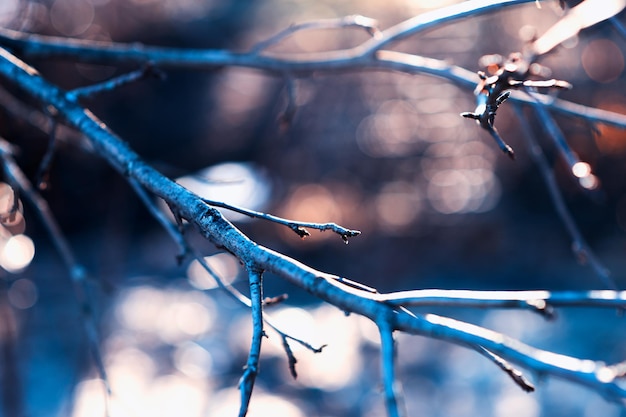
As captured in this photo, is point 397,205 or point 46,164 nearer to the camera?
point 46,164

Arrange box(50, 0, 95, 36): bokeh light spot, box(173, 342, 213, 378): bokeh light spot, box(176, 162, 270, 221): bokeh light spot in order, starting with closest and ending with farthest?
1. box(173, 342, 213, 378): bokeh light spot
2. box(176, 162, 270, 221): bokeh light spot
3. box(50, 0, 95, 36): bokeh light spot

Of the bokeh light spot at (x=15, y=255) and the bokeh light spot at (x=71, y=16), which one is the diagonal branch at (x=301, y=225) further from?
the bokeh light spot at (x=71, y=16)

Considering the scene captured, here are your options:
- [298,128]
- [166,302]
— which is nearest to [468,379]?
[166,302]

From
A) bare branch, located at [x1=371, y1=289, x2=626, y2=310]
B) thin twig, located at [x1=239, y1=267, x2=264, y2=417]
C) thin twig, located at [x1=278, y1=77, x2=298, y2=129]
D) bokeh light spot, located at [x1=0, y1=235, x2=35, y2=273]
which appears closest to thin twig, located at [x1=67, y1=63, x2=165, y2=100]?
thin twig, located at [x1=278, y1=77, x2=298, y2=129]

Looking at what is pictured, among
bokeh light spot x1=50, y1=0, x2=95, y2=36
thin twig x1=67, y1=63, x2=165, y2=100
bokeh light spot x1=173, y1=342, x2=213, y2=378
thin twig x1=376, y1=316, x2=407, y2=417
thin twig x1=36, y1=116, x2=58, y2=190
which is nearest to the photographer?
thin twig x1=376, y1=316, x2=407, y2=417

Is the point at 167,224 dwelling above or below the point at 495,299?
above

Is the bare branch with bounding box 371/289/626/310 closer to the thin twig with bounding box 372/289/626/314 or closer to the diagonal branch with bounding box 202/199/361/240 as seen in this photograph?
the thin twig with bounding box 372/289/626/314

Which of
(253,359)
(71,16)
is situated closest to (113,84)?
(253,359)

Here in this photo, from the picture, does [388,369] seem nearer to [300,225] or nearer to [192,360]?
[300,225]
